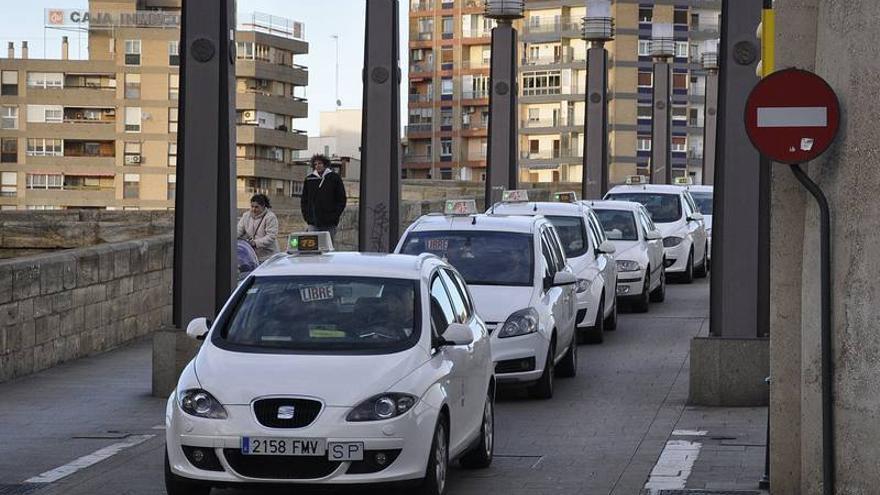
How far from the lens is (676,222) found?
34094 millimetres

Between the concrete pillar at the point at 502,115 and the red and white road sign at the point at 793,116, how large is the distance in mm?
25908

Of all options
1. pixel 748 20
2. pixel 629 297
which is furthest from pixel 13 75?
pixel 748 20

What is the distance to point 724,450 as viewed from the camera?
14.0 meters

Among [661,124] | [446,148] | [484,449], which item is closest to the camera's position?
[484,449]

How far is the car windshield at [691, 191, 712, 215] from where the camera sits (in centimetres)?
3950

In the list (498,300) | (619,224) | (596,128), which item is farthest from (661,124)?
(498,300)

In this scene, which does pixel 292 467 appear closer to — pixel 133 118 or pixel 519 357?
pixel 519 357

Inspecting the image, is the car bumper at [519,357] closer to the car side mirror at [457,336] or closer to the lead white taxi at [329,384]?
the lead white taxi at [329,384]

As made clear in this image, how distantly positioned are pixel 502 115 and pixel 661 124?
104 ft

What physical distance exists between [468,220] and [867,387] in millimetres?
9592

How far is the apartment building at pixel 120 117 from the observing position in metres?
150

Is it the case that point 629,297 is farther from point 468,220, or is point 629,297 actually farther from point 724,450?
point 724,450

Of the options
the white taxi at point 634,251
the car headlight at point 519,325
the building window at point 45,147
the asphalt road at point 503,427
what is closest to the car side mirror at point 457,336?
the asphalt road at point 503,427

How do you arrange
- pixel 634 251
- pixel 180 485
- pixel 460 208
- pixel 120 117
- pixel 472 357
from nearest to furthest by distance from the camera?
pixel 180 485
pixel 472 357
pixel 460 208
pixel 634 251
pixel 120 117
